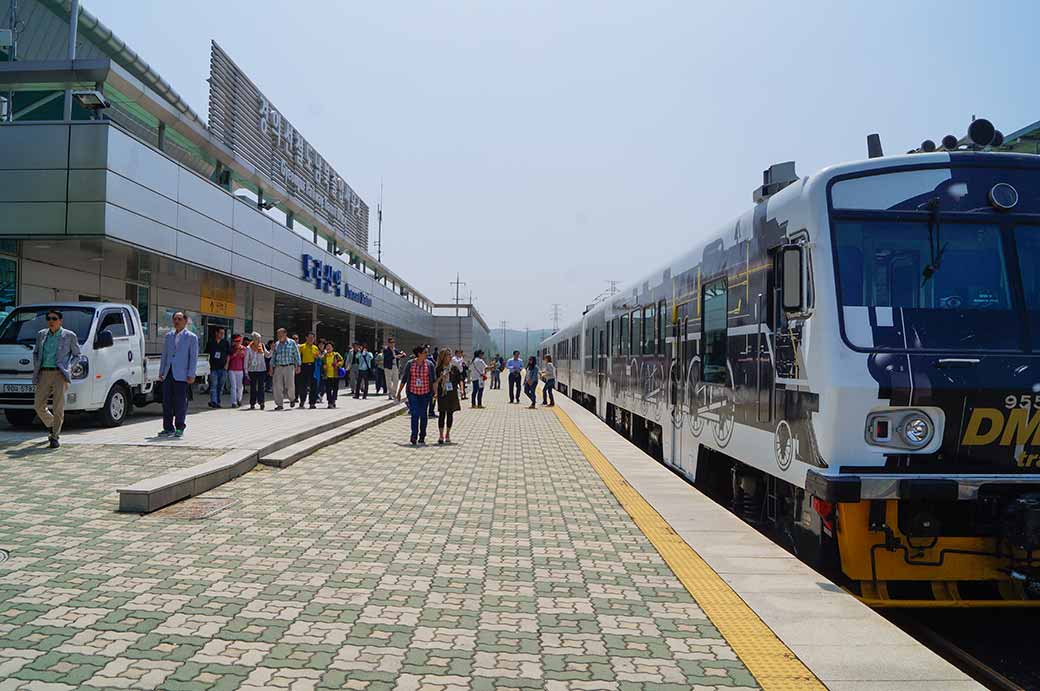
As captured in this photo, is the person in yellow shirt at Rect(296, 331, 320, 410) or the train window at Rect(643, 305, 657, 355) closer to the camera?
the train window at Rect(643, 305, 657, 355)

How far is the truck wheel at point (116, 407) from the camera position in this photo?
12195mm

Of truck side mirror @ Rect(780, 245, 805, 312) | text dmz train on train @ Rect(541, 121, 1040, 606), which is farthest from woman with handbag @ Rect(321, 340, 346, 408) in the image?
truck side mirror @ Rect(780, 245, 805, 312)

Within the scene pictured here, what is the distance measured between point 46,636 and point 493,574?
8.43 feet

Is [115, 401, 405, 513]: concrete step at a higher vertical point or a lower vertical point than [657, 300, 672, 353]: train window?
lower

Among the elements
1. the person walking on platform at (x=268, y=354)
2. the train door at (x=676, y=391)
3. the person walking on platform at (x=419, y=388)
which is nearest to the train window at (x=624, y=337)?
the person walking on platform at (x=419, y=388)

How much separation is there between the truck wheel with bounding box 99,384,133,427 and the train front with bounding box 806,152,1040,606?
419 inches

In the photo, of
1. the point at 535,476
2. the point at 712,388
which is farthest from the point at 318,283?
the point at 712,388

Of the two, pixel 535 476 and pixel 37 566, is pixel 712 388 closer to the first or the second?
pixel 535 476

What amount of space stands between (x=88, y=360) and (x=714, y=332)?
8894mm

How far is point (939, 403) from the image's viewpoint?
5.08 m

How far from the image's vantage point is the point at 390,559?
5.66 meters

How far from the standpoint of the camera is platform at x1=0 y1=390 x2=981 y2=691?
11.9ft

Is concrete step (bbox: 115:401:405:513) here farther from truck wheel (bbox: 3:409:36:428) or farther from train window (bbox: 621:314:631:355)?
train window (bbox: 621:314:631:355)

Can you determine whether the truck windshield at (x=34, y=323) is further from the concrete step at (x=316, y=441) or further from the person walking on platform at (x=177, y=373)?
the concrete step at (x=316, y=441)
